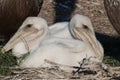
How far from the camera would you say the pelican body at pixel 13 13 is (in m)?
7.81

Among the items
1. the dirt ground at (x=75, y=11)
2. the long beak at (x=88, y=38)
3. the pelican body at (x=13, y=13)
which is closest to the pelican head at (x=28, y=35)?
the long beak at (x=88, y=38)

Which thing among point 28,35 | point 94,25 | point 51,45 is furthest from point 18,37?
point 94,25

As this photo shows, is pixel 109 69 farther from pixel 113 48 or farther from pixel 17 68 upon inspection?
pixel 113 48

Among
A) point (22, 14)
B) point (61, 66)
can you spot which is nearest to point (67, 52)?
point (61, 66)

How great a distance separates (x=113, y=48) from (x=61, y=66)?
217 centimetres

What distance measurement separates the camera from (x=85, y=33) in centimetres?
696

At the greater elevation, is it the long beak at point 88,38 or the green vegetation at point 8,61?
the long beak at point 88,38

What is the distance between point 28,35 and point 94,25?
2922 millimetres

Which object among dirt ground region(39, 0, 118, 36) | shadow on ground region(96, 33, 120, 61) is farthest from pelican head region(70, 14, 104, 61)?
dirt ground region(39, 0, 118, 36)

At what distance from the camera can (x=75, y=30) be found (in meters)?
6.96

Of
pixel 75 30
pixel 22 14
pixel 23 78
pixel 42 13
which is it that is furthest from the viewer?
pixel 42 13

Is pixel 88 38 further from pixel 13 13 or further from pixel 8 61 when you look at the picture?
pixel 13 13

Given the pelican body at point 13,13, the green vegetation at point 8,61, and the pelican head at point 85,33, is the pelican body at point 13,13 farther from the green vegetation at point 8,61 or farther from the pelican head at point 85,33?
the pelican head at point 85,33

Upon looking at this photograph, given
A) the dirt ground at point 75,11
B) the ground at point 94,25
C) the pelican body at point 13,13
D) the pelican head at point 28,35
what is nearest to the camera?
the ground at point 94,25
